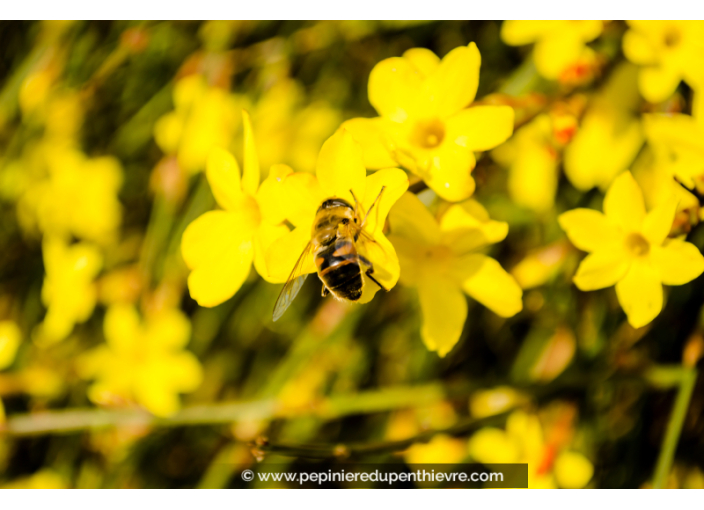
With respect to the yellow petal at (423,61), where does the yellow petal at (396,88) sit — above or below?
below

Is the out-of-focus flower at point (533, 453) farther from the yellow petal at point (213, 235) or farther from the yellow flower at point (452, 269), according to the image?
the yellow petal at point (213, 235)

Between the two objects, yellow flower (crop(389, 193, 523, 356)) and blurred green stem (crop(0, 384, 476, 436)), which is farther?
blurred green stem (crop(0, 384, 476, 436))

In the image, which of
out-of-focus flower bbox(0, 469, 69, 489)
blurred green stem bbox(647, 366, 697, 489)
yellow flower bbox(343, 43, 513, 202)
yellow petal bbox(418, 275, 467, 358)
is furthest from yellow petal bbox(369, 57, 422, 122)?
out-of-focus flower bbox(0, 469, 69, 489)

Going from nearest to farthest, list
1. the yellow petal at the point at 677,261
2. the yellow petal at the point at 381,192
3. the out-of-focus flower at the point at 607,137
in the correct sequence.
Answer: the yellow petal at the point at 381,192 → the yellow petal at the point at 677,261 → the out-of-focus flower at the point at 607,137

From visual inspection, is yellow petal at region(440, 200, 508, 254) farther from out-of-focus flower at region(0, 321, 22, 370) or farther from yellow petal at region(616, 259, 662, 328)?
out-of-focus flower at region(0, 321, 22, 370)

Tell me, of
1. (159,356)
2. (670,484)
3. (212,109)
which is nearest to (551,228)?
(670,484)

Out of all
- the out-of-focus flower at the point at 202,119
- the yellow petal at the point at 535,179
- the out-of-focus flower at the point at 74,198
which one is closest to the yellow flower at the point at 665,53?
the yellow petal at the point at 535,179
